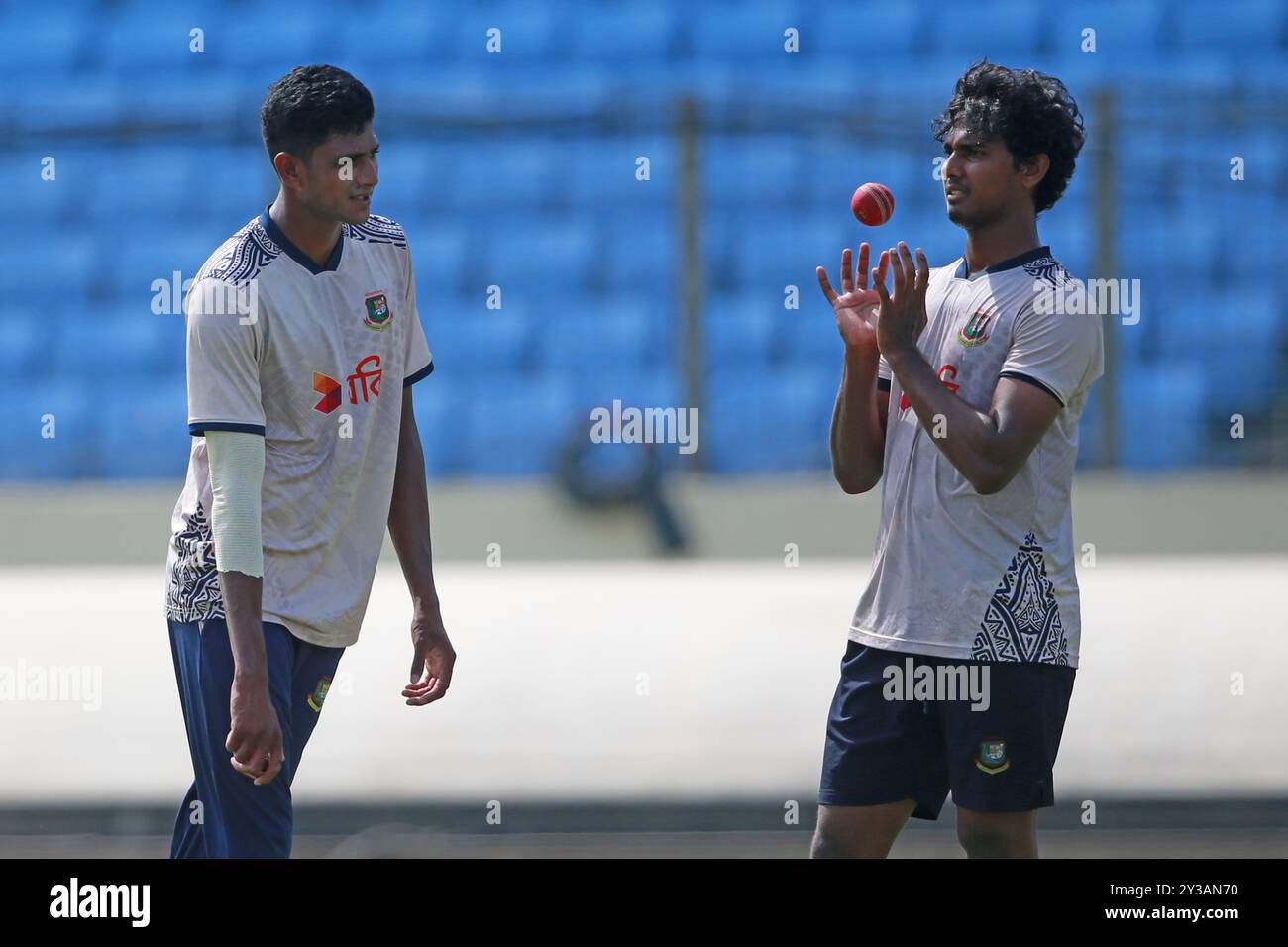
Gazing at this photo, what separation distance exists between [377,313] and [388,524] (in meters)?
0.42

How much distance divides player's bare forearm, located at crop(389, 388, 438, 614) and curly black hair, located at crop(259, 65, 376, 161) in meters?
0.50

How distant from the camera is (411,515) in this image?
3027mm

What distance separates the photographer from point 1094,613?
507 centimetres

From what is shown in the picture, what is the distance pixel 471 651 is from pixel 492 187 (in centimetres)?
229

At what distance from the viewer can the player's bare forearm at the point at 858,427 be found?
289cm

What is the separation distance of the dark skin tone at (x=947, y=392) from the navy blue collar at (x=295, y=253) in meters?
0.85

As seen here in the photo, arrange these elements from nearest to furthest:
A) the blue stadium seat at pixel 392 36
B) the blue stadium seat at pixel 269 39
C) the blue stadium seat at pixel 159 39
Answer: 1. the blue stadium seat at pixel 392 36
2. the blue stadium seat at pixel 269 39
3. the blue stadium seat at pixel 159 39

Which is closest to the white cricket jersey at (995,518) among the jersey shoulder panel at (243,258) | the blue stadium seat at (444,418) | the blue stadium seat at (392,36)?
the jersey shoulder panel at (243,258)

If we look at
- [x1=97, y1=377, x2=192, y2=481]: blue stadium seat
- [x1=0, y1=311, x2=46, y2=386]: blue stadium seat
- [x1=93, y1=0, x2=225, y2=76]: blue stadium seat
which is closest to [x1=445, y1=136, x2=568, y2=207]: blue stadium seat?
[x1=97, y1=377, x2=192, y2=481]: blue stadium seat

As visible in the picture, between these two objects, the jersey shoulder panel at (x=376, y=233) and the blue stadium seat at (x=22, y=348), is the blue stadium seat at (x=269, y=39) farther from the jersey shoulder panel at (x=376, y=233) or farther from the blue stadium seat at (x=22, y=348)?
the jersey shoulder panel at (x=376, y=233)

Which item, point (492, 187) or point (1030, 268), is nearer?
point (1030, 268)
